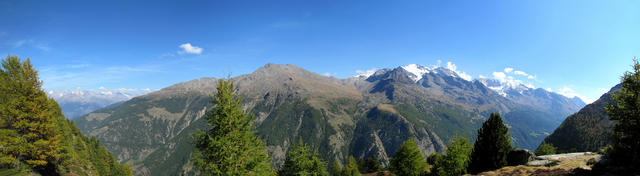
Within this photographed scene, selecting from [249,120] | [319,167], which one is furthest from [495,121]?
[249,120]

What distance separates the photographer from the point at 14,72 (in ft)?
83.1

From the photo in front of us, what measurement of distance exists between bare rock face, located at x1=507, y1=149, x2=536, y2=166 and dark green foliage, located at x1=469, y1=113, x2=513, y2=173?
2.05 ft

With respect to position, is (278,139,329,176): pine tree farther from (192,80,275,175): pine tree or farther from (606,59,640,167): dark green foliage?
(606,59,640,167): dark green foliage

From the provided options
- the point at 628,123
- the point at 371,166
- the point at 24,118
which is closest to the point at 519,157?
the point at 628,123

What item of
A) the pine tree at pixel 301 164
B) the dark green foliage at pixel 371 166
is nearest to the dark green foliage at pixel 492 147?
the pine tree at pixel 301 164

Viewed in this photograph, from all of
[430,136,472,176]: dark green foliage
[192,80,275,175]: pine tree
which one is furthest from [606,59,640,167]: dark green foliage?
[192,80,275,175]: pine tree

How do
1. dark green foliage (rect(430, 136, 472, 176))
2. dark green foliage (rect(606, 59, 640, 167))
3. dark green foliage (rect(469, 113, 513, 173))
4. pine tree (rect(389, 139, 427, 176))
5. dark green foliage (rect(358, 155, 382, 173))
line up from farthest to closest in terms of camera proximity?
dark green foliage (rect(358, 155, 382, 173)) → pine tree (rect(389, 139, 427, 176)) → dark green foliage (rect(469, 113, 513, 173)) → dark green foliage (rect(430, 136, 472, 176)) → dark green foliage (rect(606, 59, 640, 167))

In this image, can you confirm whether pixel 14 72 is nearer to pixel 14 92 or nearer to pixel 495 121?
pixel 14 92

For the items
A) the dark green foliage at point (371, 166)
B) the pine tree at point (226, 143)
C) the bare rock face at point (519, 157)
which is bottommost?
the dark green foliage at point (371, 166)

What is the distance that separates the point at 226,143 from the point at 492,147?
38133mm

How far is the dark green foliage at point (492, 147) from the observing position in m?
35.3

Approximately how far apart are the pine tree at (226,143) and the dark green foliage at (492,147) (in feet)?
113

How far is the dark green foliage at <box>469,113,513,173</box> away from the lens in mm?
35281

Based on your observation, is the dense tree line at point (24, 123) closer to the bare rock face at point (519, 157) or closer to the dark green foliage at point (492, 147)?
the dark green foliage at point (492, 147)
